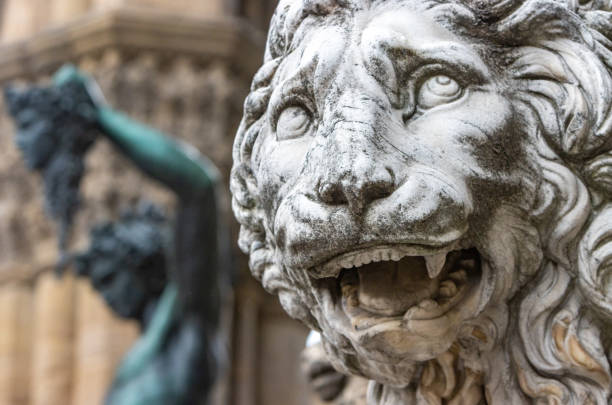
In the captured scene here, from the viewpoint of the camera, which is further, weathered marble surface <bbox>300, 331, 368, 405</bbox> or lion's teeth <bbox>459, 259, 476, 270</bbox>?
weathered marble surface <bbox>300, 331, 368, 405</bbox>

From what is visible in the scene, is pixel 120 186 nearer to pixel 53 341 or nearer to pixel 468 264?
pixel 53 341

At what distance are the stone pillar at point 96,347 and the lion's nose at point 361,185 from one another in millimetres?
4620

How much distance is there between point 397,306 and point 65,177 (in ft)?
9.32

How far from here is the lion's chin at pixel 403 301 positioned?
3.40 ft

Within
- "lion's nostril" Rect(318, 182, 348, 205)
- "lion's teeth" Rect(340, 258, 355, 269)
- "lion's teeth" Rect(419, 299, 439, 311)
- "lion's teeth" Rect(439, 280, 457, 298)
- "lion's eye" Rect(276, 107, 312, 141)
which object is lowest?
"lion's teeth" Rect(419, 299, 439, 311)

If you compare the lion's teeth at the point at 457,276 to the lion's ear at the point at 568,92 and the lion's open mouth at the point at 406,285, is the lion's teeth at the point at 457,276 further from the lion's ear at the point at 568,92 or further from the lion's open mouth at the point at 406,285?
the lion's ear at the point at 568,92

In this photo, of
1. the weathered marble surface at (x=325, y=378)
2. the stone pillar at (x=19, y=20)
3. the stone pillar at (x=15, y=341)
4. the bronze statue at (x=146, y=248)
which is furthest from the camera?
the stone pillar at (x=19, y=20)

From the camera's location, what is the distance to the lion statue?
1.01m

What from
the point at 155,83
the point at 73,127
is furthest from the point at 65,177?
the point at 155,83

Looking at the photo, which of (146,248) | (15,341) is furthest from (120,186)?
(146,248)

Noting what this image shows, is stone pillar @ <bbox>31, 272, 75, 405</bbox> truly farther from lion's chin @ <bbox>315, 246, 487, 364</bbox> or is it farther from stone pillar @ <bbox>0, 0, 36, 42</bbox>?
lion's chin @ <bbox>315, 246, 487, 364</bbox>

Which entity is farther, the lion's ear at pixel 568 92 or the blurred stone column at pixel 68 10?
the blurred stone column at pixel 68 10

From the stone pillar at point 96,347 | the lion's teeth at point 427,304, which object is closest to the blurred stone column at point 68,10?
the stone pillar at point 96,347

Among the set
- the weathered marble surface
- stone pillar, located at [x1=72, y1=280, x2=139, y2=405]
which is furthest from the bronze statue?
the weathered marble surface
